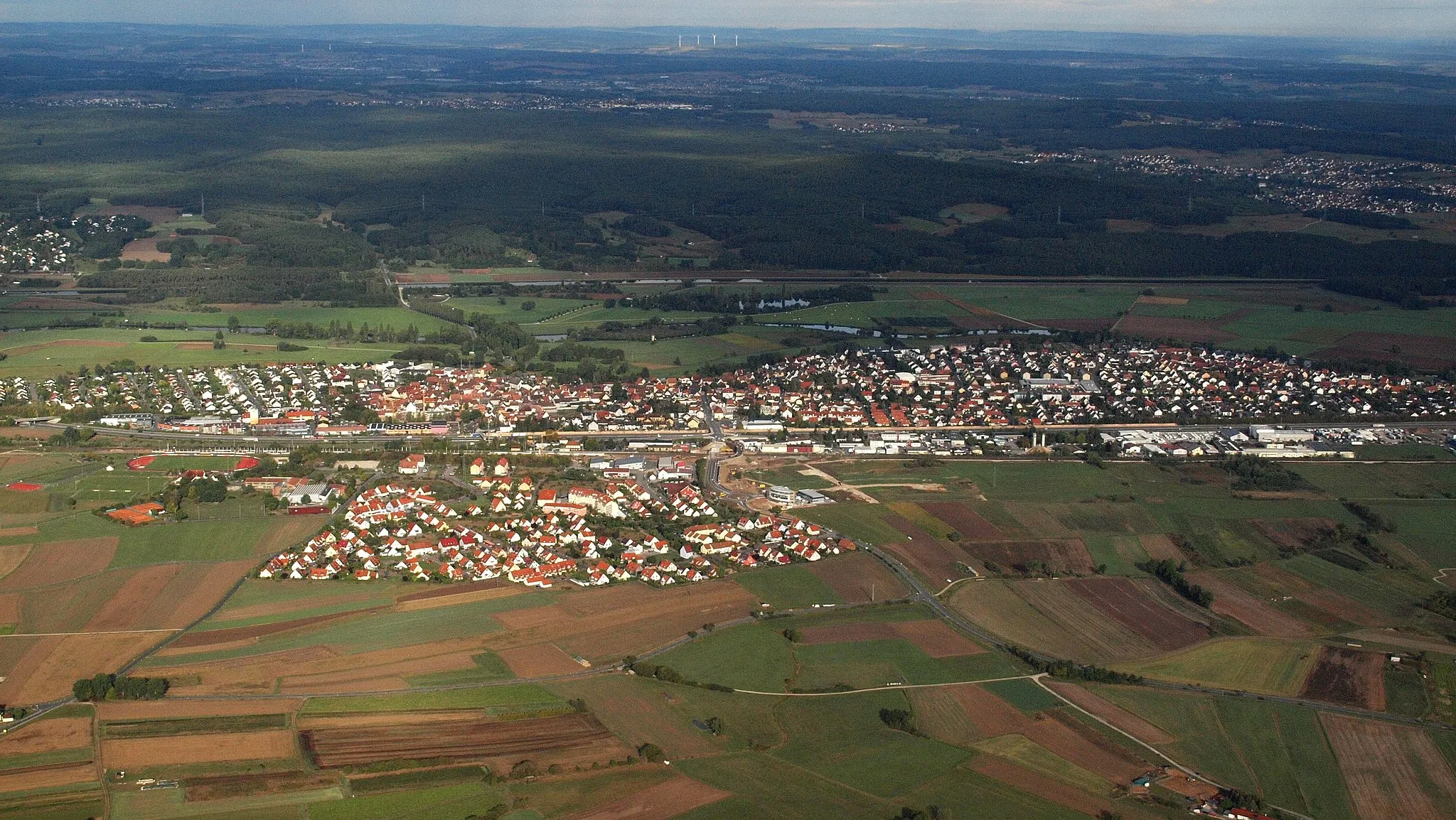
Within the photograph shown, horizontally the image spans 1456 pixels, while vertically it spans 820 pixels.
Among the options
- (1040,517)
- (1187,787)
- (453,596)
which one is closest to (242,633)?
(453,596)

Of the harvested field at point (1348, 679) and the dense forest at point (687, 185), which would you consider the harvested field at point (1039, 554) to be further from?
the dense forest at point (687, 185)

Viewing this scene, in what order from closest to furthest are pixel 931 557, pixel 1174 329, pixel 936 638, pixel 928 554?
pixel 936 638
pixel 931 557
pixel 928 554
pixel 1174 329

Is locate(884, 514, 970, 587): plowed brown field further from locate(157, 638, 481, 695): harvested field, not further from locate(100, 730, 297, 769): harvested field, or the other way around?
locate(100, 730, 297, 769): harvested field

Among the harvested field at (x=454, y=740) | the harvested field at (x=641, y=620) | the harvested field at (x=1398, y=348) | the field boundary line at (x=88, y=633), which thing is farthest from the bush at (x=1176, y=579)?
the harvested field at (x=1398, y=348)

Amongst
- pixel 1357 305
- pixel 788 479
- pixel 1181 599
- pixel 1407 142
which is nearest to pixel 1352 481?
pixel 1181 599

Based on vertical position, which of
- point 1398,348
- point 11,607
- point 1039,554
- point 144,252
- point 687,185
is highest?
point 687,185

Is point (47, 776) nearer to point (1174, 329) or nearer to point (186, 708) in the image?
point (186, 708)
